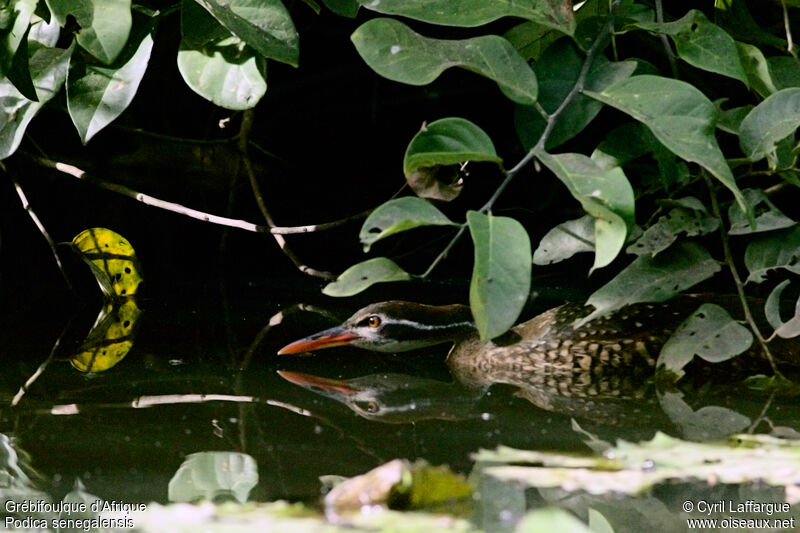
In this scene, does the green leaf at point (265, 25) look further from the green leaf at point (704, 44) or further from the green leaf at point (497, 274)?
the green leaf at point (704, 44)

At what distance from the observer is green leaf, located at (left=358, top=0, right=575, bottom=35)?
7.72 ft

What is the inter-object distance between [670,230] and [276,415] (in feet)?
3.51

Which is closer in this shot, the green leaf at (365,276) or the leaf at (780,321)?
the green leaf at (365,276)

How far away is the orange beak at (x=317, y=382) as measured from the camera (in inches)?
97.7

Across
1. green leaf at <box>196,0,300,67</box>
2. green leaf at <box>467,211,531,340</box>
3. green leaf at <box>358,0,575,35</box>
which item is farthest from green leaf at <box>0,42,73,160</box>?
green leaf at <box>467,211,531,340</box>

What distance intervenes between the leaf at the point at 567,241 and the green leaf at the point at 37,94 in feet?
4.39

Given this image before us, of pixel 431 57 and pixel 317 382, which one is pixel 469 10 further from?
pixel 317 382

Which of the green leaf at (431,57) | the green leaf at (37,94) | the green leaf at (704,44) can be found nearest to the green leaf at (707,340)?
the green leaf at (704,44)

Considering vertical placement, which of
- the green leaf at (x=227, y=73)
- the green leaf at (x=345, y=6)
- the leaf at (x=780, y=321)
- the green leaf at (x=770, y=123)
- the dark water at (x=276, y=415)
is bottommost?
the dark water at (x=276, y=415)

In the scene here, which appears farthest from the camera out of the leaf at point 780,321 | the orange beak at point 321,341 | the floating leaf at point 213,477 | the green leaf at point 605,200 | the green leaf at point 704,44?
the orange beak at point 321,341

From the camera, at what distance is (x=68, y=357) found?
2840mm

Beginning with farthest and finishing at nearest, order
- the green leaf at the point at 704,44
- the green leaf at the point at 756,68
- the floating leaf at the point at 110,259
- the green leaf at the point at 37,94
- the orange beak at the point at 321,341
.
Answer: the floating leaf at the point at 110,259, the orange beak at the point at 321,341, the green leaf at the point at 37,94, the green leaf at the point at 756,68, the green leaf at the point at 704,44

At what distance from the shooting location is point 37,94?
2723 mm

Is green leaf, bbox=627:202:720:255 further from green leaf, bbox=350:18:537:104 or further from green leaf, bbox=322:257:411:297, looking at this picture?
green leaf, bbox=322:257:411:297
